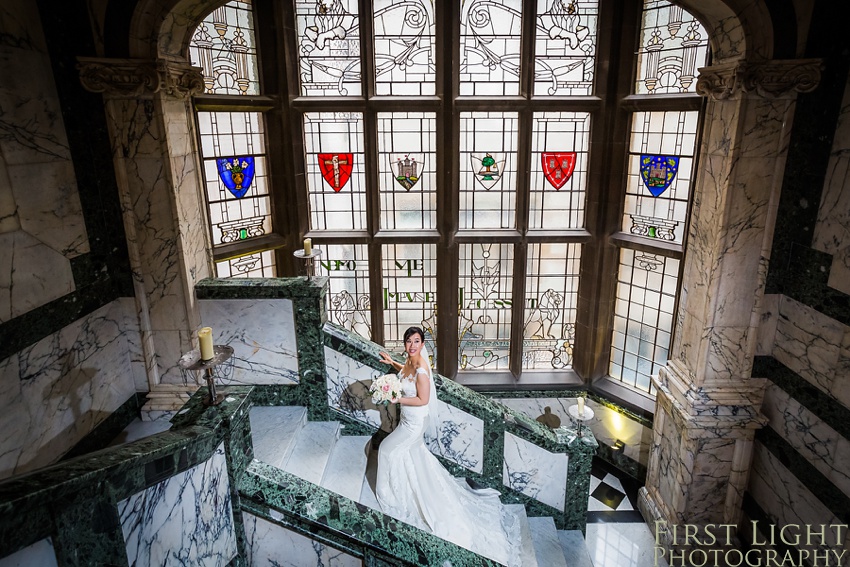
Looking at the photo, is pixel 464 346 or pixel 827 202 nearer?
pixel 827 202

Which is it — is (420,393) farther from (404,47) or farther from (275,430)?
(404,47)

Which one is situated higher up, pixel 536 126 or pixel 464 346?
pixel 536 126

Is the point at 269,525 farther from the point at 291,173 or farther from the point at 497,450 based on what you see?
the point at 291,173

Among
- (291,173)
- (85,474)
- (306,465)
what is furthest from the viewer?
(291,173)

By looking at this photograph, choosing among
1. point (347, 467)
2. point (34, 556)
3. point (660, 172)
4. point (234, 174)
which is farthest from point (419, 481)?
point (660, 172)

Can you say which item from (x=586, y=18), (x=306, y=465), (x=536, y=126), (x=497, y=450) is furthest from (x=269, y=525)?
(x=586, y=18)

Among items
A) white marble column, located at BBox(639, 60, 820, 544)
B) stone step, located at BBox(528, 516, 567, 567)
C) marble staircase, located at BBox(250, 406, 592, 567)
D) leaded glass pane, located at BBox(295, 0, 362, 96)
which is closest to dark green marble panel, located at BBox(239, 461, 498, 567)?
marble staircase, located at BBox(250, 406, 592, 567)

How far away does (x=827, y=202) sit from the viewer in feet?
13.3

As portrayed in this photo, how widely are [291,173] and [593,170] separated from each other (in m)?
3.55

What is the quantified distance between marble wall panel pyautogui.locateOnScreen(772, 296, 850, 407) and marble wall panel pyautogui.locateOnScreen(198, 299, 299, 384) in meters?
4.27

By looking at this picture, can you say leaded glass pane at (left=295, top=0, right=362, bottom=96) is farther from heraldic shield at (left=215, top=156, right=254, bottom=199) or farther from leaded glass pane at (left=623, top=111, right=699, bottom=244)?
Result: leaded glass pane at (left=623, top=111, right=699, bottom=244)

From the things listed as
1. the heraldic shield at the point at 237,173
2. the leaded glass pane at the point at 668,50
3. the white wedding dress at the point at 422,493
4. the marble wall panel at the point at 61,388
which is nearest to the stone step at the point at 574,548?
the white wedding dress at the point at 422,493

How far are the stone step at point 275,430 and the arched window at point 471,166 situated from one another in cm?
209

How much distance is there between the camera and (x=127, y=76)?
4.12 meters
